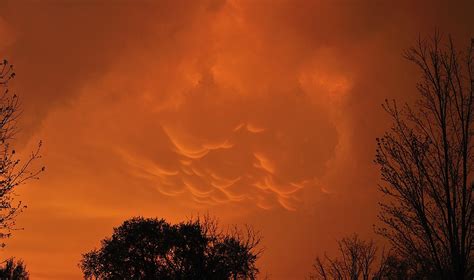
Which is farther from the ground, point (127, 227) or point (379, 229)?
point (127, 227)

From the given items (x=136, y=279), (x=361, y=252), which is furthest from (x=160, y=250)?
(x=361, y=252)

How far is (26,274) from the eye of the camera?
7462 centimetres

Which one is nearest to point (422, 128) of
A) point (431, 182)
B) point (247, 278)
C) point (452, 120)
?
point (452, 120)

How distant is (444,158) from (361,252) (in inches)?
1712

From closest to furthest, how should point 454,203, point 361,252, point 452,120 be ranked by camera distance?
point 454,203
point 452,120
point 361,252

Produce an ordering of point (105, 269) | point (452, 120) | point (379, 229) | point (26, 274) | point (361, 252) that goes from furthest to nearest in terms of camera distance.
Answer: point (26, 274) → point (105, 269) → point (361, 252) → point (379, 229) → point (452, 120)

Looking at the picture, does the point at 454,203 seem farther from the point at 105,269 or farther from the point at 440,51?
the point at 105,269

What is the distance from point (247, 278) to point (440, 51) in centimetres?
4277

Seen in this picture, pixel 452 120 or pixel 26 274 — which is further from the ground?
pixel 26 274

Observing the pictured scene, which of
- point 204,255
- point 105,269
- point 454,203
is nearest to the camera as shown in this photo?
point 454,203

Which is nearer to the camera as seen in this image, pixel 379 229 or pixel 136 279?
pixel 379 229

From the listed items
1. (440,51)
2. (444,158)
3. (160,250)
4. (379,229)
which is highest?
(160,250)

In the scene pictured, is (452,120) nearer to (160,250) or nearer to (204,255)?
(204,255)

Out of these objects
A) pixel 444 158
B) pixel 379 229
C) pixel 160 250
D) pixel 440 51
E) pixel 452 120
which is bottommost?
pixel 379 229
